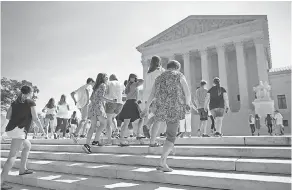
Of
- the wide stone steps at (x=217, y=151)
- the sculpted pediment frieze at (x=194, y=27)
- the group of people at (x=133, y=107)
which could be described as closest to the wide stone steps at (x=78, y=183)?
the group of people at (x=133, y=107)

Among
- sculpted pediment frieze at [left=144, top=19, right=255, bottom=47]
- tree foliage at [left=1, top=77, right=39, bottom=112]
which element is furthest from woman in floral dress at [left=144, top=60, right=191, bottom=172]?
tree foliage at [left=1, top=77, right=39, bottom=112]

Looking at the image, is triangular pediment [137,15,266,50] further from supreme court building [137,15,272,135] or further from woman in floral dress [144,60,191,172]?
woman in floral dress [144,60,191,172]

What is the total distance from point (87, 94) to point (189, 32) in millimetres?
28716

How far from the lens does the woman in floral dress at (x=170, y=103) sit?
364 cm

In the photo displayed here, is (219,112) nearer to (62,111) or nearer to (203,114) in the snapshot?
(203,114)

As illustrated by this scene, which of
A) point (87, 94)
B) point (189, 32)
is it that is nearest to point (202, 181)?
point (87, 94)

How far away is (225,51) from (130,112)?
2979 centimetres

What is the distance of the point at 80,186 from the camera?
3.67m

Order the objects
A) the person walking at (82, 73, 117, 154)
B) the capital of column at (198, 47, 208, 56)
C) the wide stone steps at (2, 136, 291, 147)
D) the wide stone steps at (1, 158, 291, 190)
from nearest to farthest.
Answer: the wide stone steps at (1, 158, 291, 190) < the wide stone steps at (2, 136, 291, 147) < the person walking at (82, 73, 117, 154) < the capital of column at (198, 47, 208, 56)

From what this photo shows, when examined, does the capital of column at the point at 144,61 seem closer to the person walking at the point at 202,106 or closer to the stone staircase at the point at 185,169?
the person walking at the point at 202,106

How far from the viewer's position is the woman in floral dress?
3645 millimetres

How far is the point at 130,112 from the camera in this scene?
5258mm

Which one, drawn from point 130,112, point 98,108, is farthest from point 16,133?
point 130,112

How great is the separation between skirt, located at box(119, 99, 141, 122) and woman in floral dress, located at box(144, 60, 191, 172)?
1.39 m
